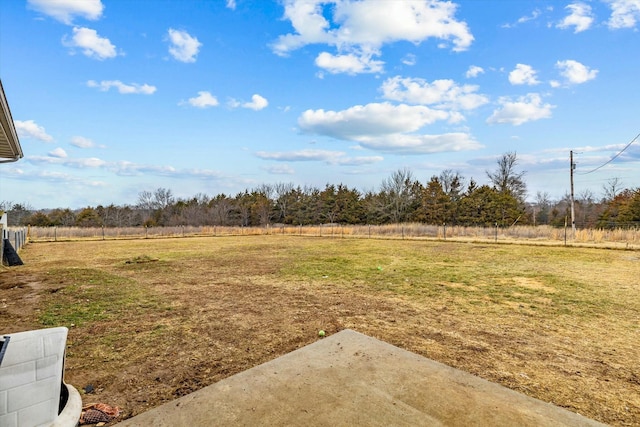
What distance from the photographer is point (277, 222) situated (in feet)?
139

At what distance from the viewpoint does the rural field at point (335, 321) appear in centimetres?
259

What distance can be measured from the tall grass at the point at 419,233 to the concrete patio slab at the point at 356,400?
15.8m

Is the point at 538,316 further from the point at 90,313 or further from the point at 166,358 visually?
the point at 90,313

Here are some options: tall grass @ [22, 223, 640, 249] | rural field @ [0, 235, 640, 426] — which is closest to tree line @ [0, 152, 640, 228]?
tall grass @ [22, 223, 640, 249]

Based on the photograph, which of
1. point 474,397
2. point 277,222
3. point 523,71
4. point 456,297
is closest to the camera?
point 474,397

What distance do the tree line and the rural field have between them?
922 inches

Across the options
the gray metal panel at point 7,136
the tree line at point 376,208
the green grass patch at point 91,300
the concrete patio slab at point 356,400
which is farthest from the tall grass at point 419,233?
the gray metal panel at point 7,136

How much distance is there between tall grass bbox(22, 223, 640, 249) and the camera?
15.5 meters

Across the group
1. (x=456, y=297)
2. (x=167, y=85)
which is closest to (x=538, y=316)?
(x=456, y=297)

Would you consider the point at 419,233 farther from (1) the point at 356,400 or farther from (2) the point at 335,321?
(1) the point at 356,400

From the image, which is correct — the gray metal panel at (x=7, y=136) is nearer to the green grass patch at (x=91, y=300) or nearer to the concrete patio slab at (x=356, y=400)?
the green grass patch at (x=91, y=300)

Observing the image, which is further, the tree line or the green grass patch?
the tree line

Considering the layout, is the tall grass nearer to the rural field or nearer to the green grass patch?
the rural field

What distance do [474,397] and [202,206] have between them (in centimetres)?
4433
